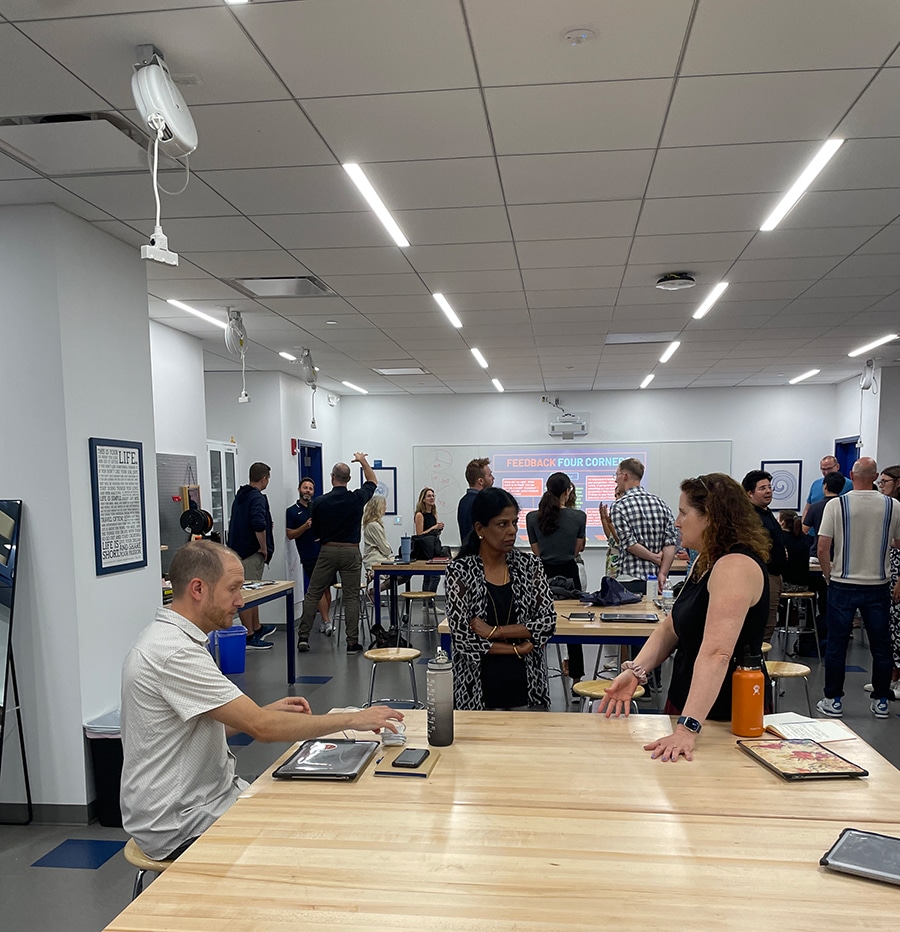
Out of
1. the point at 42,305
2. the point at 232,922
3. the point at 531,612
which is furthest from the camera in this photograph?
the point at 42,305

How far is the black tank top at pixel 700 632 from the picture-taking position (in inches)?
81.0

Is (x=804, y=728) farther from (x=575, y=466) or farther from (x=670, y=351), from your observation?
(x=575, y=466)

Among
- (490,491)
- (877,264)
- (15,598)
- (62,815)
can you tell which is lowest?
(62,815)

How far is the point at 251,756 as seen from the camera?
4141mm

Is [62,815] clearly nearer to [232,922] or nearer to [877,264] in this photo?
[232,922]

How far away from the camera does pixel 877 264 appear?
4.55m

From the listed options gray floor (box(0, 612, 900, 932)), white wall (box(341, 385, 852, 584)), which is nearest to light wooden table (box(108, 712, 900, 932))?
gray floor (box(0, 612, 900, 932))

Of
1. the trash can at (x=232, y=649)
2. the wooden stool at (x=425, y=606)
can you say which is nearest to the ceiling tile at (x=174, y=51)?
the trash can at (x=232, y=649)

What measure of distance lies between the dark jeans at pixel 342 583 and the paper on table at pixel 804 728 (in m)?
4.97

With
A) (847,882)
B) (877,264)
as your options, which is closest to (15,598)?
(847,882)

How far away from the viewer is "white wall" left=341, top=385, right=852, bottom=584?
1048cm

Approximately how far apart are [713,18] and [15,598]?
3637 mm

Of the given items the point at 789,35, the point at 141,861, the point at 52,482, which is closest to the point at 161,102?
the point at 789,35

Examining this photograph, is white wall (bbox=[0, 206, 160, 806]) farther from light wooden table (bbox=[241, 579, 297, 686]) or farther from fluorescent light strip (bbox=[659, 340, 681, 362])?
fluorescent light strip (bbox=[659, 340, 681, 362])
